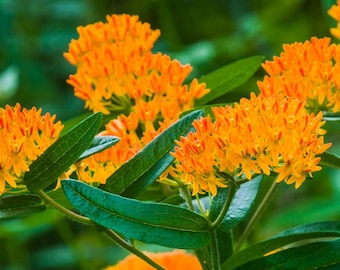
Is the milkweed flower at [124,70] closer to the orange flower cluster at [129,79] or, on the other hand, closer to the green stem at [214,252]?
the orange flower cluster at [129,79]

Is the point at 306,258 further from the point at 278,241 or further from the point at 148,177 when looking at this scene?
the point at 148,177

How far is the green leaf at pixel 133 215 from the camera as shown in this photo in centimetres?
66

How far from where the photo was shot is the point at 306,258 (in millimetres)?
720

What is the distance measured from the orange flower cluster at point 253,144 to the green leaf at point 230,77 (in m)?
0.26

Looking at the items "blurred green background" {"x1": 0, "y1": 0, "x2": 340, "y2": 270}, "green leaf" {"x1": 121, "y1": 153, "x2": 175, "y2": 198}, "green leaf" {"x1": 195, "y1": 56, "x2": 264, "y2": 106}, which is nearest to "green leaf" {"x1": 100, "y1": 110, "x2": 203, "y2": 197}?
"green leaf" {"x1": 121, "y1": 153, "x2": 175, "y2": 198}

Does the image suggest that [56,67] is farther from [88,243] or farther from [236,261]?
[236,261]

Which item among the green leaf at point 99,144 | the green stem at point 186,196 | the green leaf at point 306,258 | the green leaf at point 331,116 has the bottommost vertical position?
the green leaf at point 306,258

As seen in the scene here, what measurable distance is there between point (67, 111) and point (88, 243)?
2.06 feet

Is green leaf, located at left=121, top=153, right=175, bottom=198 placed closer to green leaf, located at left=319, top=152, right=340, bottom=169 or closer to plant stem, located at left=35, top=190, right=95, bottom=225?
plant stem, located at left=35, top=190, right=95, bottom=225

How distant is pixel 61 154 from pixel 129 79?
0.19m

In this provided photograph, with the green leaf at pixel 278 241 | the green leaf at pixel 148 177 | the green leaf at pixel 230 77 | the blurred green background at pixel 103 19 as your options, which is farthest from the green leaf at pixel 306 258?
the blurred green background at pixel 103 19

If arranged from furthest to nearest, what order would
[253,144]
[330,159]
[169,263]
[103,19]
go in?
[103,19] → [169,263] → [330,159] → [253,144]

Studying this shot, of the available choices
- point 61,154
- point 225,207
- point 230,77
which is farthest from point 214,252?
point 230,77

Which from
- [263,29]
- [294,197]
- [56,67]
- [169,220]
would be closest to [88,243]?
[294,197]
